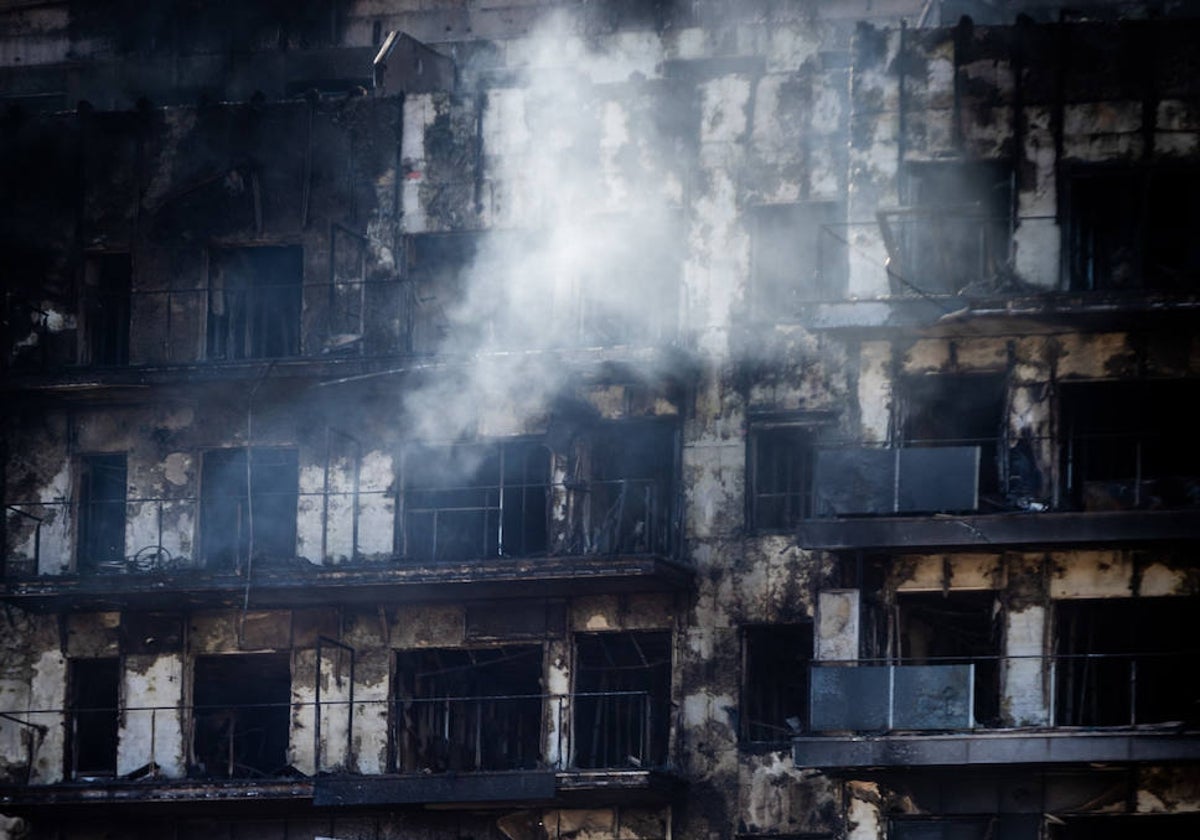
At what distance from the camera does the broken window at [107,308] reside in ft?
136

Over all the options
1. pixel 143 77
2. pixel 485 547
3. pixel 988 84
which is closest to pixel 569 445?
pixel 485 547

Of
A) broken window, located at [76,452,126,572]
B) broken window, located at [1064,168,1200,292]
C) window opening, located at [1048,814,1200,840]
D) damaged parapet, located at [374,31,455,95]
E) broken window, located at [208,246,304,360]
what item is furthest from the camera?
damaged parapet, located at [374,31,455,95]

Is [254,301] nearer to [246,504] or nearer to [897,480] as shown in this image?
[246,504]

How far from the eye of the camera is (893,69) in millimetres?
37656

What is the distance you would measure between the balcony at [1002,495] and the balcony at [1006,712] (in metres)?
1.66

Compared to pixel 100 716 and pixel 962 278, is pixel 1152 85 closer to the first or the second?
pixel 962 278

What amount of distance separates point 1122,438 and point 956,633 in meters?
3.42

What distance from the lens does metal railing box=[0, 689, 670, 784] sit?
38031mm

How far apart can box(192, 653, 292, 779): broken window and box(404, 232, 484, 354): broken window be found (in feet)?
16.8

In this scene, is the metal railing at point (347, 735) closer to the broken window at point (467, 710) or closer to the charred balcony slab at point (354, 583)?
the broken window at point (467, 710)

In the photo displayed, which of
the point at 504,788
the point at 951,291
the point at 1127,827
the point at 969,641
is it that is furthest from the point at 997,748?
the point at 504,788

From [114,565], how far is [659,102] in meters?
10.5

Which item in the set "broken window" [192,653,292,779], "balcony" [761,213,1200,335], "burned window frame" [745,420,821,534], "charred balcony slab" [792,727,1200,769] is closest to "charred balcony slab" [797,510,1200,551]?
"burned window frame" [745,420,821,534]

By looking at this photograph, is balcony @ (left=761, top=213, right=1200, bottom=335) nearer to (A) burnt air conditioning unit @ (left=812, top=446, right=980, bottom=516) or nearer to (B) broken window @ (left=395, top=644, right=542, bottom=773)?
(A) burnt air conditioning unit @ (left=812, top=446, right=980, bottom=516)
